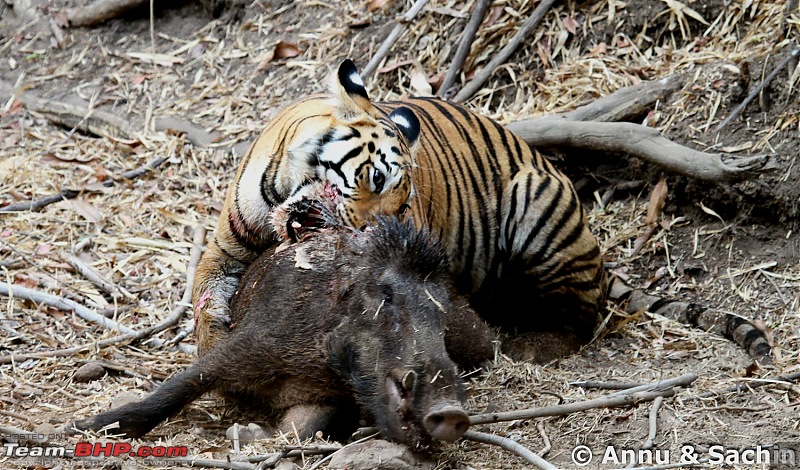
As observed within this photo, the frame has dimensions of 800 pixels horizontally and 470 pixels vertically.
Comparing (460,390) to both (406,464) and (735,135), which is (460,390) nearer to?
(406,464)

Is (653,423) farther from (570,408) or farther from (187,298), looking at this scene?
(187,298)

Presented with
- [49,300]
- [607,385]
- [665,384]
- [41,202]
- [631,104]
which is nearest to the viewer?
[665,384]

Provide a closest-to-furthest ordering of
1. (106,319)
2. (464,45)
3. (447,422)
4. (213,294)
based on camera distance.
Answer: (447,422) → (213,294) → (106,319) → (464,45)

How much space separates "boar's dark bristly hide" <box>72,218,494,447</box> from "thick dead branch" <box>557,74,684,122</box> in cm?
275

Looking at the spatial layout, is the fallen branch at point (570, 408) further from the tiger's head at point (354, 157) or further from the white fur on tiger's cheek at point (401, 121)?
the white fur on tiger's cheek at point (401, 121)

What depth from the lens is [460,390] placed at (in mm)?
3250

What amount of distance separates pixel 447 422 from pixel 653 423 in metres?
1.04

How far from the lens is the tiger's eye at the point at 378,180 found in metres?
4.37

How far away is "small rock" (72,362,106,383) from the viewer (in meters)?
4.36

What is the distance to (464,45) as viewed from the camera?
690 centimetres

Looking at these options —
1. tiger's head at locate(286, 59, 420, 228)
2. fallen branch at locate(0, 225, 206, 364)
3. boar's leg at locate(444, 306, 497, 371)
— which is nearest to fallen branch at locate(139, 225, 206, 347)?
fallen branch at locate(0, 225, 206, 364)

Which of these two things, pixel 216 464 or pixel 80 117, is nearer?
pixel 216 464

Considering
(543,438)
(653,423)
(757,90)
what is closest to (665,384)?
(653,423)

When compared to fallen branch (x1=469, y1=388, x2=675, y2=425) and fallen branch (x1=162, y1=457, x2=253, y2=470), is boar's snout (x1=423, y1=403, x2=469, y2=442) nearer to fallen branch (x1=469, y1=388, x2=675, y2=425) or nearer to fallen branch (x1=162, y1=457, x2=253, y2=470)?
fallen branch (x1=469, y1=388, x2=675, y2=425)
